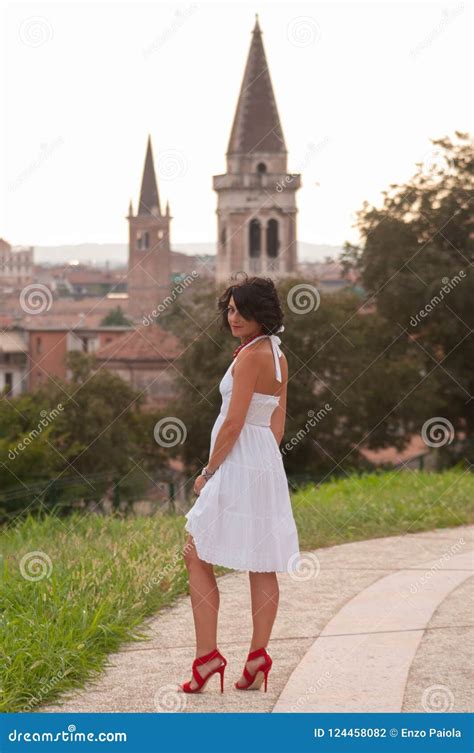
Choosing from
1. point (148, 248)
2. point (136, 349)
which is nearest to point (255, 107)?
point (136, 349)

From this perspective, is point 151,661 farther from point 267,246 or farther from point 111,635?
point 267,246

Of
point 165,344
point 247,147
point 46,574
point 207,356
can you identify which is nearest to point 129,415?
point 207,356

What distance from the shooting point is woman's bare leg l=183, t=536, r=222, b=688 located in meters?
4.93

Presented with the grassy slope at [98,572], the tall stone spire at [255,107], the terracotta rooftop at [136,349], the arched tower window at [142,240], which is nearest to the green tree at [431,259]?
the grassy slope at [98,572]

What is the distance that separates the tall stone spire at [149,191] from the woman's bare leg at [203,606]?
12992 cm

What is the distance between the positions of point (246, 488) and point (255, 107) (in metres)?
93.4

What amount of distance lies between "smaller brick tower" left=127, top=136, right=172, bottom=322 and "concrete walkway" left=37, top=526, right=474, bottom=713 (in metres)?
126

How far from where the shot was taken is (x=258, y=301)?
4863mm

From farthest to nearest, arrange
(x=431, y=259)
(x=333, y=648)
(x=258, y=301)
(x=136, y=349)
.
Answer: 1. (x=136, y=349)
2. (x=431, y=259)
3. (x=333, y=648)
4. (x=258, y=301)

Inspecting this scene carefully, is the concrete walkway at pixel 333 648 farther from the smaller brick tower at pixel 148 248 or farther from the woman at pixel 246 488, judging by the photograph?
the smaller brick tower at pixel 148 248

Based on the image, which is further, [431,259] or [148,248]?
[148,248]

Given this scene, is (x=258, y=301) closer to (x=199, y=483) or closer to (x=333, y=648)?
(x=199, y=483)

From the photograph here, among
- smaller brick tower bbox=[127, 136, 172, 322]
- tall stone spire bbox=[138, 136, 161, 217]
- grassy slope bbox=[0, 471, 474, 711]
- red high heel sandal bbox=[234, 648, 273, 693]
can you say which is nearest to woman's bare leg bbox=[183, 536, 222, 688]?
red high heel sandal bbox=[234, 648, 273, 693]
